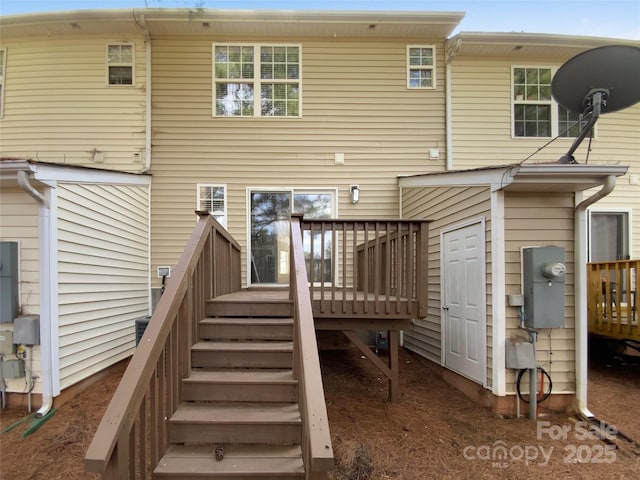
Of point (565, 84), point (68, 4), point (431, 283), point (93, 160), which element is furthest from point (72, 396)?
point (565, 84)

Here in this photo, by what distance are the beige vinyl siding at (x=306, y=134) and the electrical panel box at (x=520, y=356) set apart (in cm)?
301

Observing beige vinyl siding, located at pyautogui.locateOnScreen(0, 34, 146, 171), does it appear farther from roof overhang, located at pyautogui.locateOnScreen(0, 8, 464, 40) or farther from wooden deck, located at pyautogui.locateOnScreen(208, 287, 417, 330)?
wooden deck, located at pyautogui.locateOnScreen(208, 287, 417, 330)

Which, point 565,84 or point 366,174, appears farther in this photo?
point 366,174

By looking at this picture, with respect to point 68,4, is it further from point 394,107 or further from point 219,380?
point 219,380

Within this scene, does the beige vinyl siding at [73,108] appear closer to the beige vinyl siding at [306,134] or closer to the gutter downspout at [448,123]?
the beige vinyl siding at [306,134]

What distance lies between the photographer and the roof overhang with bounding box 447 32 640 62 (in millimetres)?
5898

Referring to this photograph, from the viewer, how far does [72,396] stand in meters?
4.01

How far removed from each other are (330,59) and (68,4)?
4.49 meters

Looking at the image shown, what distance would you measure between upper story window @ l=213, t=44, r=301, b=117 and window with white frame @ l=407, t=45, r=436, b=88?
6.58 feet

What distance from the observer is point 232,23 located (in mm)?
5789

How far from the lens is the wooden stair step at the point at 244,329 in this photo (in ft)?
10.5

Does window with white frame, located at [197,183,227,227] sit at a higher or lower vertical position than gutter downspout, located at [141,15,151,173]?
lower

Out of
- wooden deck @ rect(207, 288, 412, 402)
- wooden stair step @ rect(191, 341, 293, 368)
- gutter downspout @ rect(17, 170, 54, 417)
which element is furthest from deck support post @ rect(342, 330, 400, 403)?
gutter downspout @ rect(17, 170, 54, 417)

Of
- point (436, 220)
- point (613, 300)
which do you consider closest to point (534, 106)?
point (436, 220)
